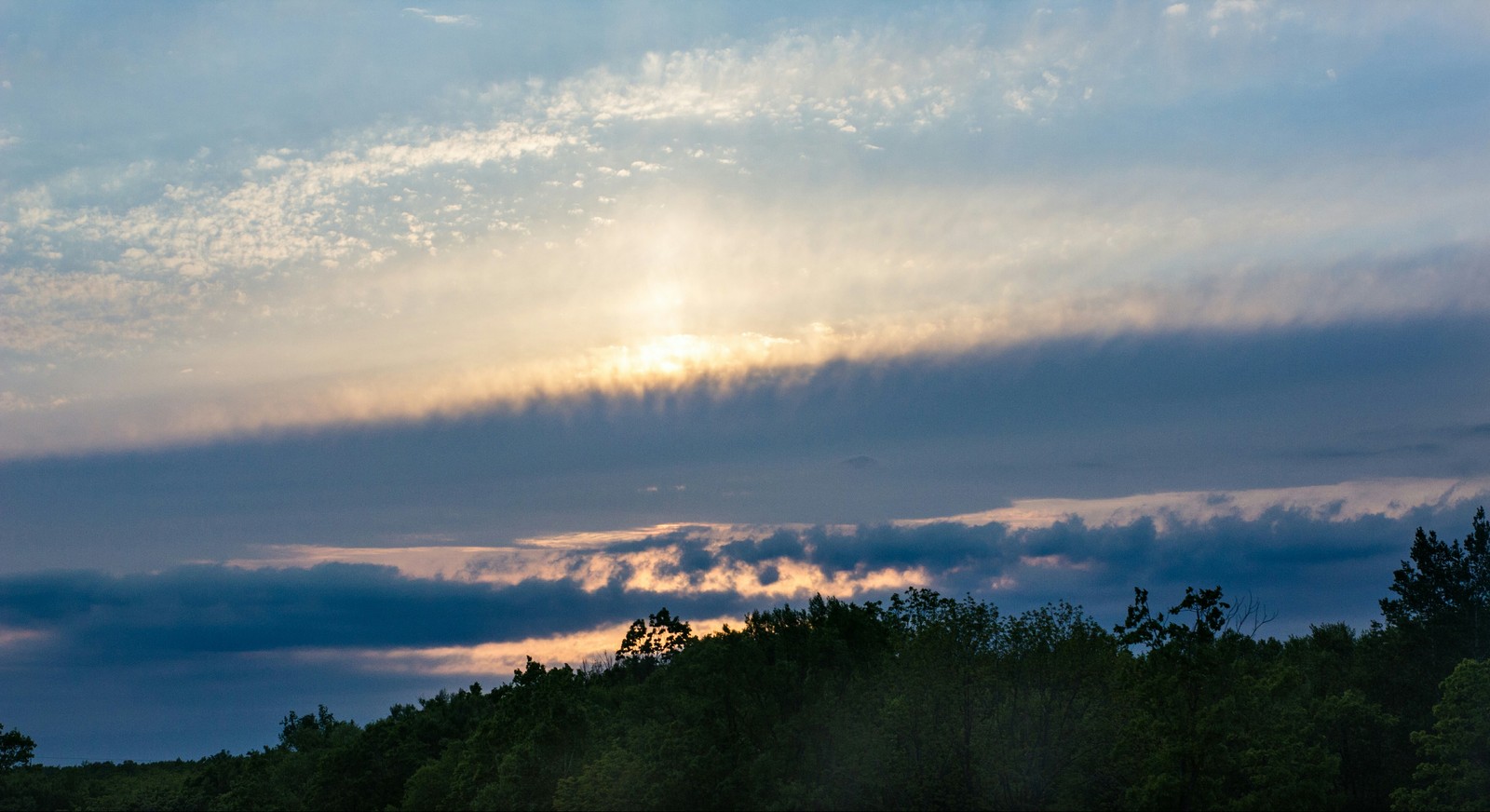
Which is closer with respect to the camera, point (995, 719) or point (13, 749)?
point (995, 719)

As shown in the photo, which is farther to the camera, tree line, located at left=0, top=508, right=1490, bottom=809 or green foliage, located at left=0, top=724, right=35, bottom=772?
green foliage, located at left=0, top=724, right=35, bottom=772

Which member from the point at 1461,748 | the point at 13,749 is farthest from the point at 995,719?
the point at 13,749

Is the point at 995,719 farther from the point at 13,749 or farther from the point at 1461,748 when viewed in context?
the point at 13,749

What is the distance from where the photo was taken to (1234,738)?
83938mm

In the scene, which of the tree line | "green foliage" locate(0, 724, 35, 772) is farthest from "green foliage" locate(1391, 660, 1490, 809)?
"green foliage" locate(0, 724, 35, 772)

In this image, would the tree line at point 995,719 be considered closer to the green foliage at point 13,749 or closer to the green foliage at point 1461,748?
the green foliage at point 1461,748

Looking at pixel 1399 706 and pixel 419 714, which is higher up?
pixel 419 714

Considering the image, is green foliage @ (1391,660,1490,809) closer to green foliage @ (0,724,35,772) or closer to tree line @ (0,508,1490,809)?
tree line @ (0,508,1490,809)

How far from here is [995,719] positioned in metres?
86.6

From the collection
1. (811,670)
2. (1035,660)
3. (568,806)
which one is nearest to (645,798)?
(568,806)

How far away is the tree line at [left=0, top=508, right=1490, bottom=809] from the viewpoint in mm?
80312

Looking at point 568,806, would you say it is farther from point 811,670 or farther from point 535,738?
point 811,670

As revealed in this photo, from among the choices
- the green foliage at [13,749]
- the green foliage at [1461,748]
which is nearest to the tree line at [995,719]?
the green foliage at [1461,748]

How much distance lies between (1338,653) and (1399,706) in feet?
74.2
